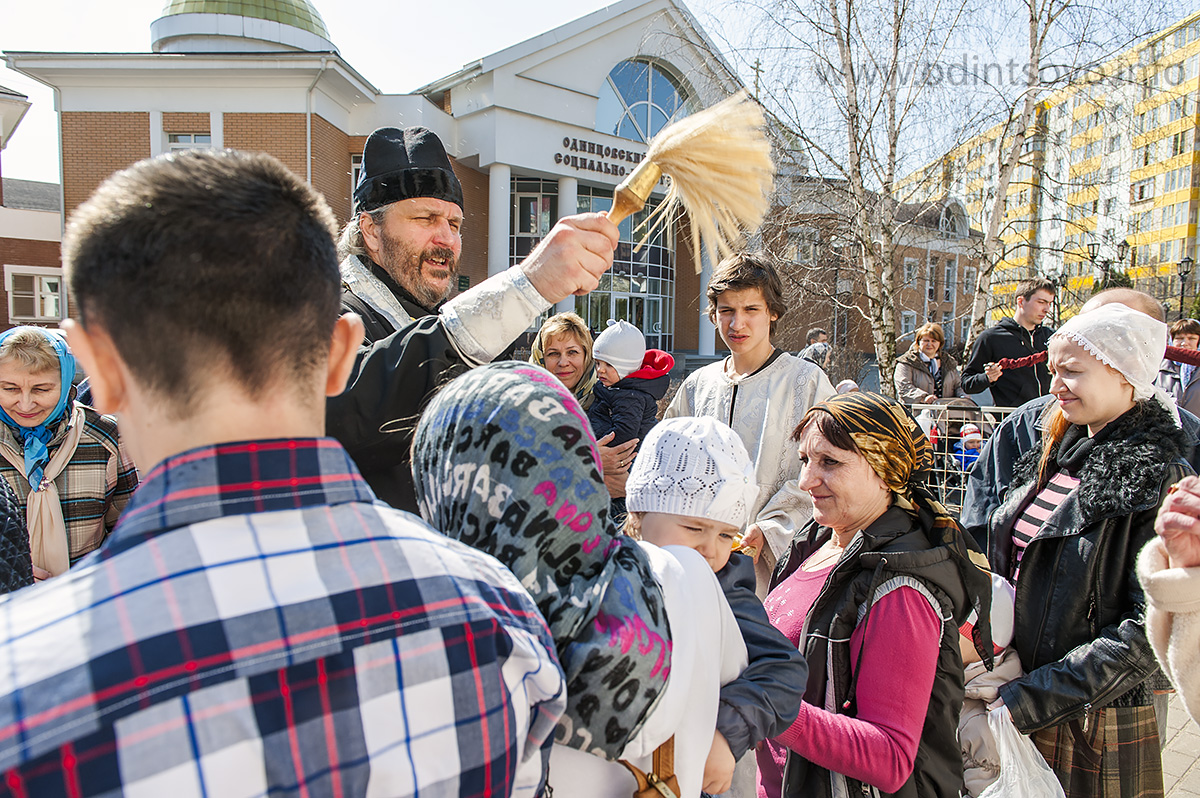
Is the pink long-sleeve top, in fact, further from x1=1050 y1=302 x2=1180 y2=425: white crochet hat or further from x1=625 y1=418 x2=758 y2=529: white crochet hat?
x1=1050 y1=302 x2=1180 y2=425: white crochet hat

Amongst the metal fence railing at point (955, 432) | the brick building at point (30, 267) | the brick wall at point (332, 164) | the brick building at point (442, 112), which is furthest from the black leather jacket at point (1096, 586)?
the brick building at point (30, 267)

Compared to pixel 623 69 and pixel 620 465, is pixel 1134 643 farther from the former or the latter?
pixel 623 69

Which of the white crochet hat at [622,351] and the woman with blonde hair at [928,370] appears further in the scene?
the woman with blonde hair at [928,370]

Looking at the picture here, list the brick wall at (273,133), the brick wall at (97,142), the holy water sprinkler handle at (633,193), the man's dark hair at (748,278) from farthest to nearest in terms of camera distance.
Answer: the brick wall at (97,142) < the brick wall at (273,133) < the man's dark hair at (748,278) < the holy water sprinkler handle at (633,193)

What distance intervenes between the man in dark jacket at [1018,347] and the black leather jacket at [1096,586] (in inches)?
156

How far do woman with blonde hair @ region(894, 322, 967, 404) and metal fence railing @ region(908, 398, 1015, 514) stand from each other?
5.38 feet

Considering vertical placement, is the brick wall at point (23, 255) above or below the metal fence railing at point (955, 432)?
above

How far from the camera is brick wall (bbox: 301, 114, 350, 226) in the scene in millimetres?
18719

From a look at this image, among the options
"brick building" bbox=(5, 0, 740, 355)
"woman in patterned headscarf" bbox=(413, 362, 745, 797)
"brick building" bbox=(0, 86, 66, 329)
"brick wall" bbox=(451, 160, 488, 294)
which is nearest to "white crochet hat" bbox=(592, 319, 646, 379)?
"woman in patterned headscarf" bbox=(413, 362, 745, 797)

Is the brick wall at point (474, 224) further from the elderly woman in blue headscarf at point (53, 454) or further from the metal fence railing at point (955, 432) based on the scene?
the elderly woman in blue headscarf at point (53, 454)

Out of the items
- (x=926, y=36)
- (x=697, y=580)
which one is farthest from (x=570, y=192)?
(x=697, y=580)

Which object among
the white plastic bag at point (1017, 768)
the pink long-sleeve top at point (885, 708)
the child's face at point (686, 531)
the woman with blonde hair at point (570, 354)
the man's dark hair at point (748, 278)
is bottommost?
the white plastic bag at point (1017, 768)

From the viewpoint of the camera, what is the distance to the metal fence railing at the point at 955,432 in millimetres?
5309

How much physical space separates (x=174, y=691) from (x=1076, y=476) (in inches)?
106
